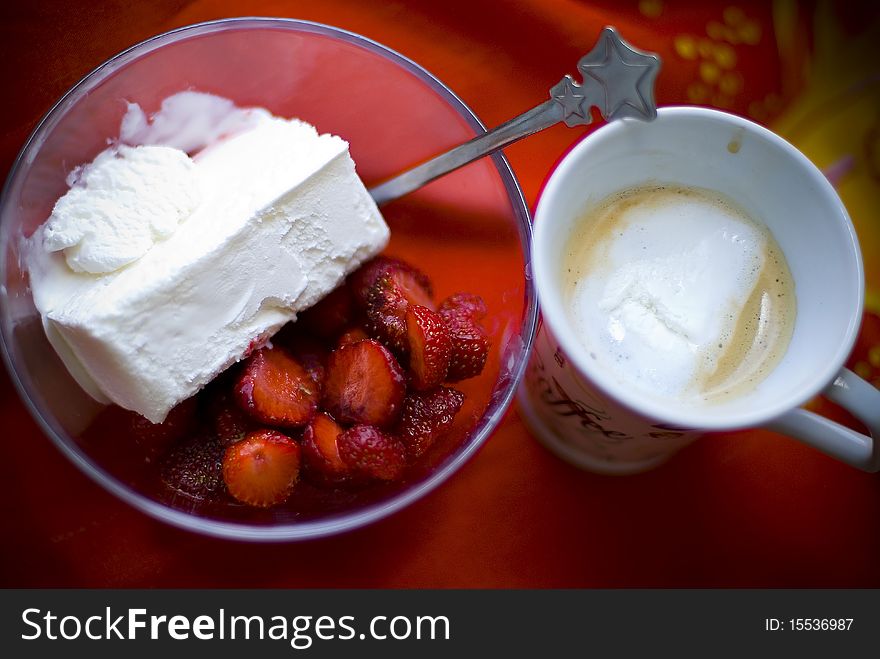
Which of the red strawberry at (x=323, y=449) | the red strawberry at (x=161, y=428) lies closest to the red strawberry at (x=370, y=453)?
the red strawberry at (x=323, y=449)

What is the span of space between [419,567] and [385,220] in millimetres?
522

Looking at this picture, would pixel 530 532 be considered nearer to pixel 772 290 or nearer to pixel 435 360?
pixel 435 360

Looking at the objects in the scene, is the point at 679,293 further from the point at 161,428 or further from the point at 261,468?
the point at 161,428

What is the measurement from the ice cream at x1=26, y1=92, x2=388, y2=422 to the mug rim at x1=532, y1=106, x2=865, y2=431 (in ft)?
1.08

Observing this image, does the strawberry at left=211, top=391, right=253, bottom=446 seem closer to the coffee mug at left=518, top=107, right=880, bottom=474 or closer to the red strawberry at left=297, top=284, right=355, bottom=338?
the red strawberry at left=297, top=284, right=355, bottom=338

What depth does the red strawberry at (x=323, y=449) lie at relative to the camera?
1071 millimetres

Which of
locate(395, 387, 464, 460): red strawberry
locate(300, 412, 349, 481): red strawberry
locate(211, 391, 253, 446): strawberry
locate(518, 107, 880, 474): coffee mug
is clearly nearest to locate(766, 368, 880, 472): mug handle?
locate(518, 107, 880, 474): coffee mug

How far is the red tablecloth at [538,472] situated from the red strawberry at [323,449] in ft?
0.58

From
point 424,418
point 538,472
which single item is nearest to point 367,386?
point 424,418

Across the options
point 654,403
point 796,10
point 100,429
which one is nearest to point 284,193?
point 100,429

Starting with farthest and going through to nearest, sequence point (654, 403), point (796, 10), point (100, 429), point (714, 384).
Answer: point (796, 10)
point (100, 429)
point (714, 384)
point (654, 403)

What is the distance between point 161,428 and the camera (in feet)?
3.64

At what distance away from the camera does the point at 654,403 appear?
2.92 ft

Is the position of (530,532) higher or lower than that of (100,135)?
lower
